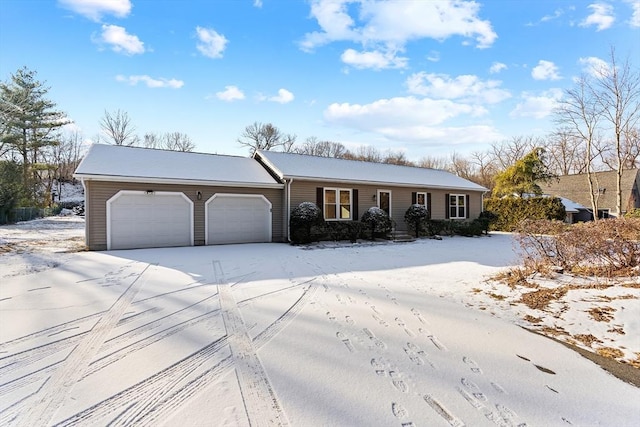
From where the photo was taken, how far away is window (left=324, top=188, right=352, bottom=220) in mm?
13719

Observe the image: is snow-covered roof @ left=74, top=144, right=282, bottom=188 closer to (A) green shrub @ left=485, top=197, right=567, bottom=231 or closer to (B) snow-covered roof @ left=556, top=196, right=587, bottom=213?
(A) green shrub @ left=485, top=197, right=567, bottom=231

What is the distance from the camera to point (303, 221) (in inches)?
476

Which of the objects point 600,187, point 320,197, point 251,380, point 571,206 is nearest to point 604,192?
point 600,187

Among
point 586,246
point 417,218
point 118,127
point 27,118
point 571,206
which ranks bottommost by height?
point 586,246

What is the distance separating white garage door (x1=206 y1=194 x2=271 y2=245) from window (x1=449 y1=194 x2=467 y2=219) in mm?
10235

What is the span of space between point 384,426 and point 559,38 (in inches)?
599

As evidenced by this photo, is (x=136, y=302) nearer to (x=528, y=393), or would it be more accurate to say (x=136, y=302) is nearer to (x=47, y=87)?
(x=528, y=393)

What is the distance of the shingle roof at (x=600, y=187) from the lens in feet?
81.0

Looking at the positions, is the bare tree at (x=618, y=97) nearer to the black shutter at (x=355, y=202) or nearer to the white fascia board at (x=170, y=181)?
Result: the black shutter at (x=355, y=202)

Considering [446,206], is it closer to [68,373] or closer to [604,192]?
[68,373]

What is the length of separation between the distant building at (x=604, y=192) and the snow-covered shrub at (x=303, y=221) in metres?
20.3

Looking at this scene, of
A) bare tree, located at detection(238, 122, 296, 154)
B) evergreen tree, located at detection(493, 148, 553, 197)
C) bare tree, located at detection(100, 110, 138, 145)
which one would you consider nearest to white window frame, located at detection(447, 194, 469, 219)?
evergreen tree, located at detection(493, 148, 553, 197)

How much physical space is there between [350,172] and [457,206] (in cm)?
676

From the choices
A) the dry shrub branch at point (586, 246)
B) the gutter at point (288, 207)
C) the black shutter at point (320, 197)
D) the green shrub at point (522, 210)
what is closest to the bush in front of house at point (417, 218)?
the black shutter at point (320, 197)
